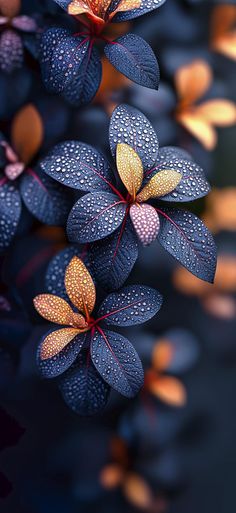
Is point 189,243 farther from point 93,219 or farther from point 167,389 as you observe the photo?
point 167,389

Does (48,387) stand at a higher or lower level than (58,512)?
higher

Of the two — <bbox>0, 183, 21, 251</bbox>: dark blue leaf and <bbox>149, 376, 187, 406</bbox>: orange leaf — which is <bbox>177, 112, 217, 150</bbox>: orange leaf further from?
<bbox>149, 376, 187, 406</bbox>: orange leaf

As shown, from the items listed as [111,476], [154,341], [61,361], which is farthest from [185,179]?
[111,476]

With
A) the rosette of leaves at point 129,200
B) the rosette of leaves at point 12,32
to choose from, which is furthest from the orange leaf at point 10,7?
the rosette of leaves at point 129,200

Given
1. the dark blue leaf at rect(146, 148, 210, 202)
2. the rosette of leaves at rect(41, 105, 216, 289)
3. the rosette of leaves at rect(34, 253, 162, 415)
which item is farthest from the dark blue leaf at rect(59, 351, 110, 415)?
the dark blue leaf at rect(146, 148, 210, 202)

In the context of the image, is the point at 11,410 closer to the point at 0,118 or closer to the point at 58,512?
the point at 58,512

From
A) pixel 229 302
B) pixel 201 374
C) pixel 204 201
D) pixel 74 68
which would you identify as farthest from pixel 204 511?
pixel 74 68
